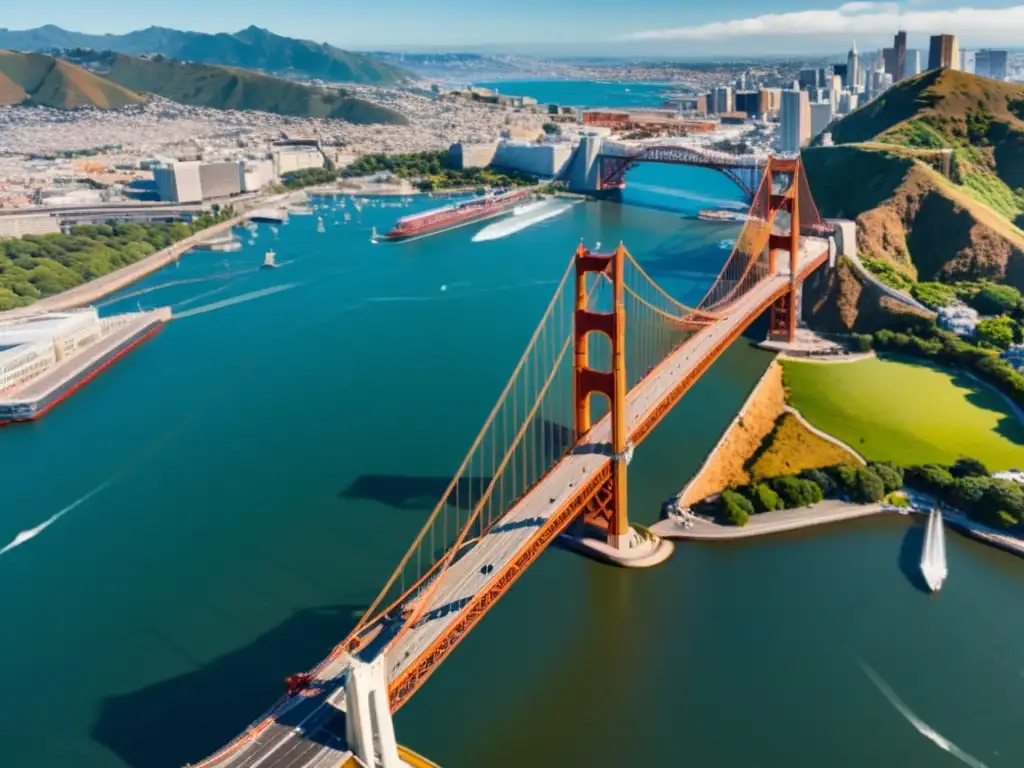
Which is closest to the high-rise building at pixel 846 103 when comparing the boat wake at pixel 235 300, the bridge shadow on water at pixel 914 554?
the boat wake at pixel 235 300

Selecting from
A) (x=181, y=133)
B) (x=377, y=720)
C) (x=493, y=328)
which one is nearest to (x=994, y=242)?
(x=493, y=328)

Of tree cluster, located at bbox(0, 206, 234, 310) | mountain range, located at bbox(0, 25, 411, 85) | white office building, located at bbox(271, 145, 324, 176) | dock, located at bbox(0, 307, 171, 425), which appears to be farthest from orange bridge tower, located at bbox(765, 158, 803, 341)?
mountain range, located at bbox(0, 25, 411, 85)

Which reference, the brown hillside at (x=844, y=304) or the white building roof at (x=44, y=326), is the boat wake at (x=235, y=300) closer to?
the white building roof at (x=44, y=326)

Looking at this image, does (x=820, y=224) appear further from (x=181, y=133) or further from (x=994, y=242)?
(x=181, y=133)

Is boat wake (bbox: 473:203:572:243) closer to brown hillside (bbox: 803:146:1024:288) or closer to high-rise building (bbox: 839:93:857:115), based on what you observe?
brown hillside (bbox: 803:146:1024:288)

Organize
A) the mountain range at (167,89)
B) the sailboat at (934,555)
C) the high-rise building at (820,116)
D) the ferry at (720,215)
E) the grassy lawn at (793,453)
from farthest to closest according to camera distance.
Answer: the mountain range at (167,89) < the high-rise building at (820,116) < the ferry at (720,215) < the grassy lawn at (793,453) < the sailboat at (934,555)
